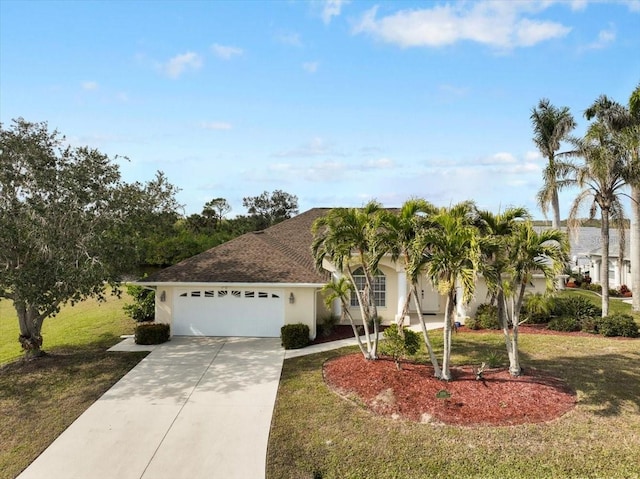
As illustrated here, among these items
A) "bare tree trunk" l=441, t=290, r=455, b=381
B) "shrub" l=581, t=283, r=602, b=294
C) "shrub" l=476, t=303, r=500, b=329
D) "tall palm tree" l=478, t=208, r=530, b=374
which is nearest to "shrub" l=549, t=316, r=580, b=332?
"shrub" l=476, t=303, r=500, b=329

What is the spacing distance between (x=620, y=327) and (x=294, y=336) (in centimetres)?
1264

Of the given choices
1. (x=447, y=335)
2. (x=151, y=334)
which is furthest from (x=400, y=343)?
(x=151, y=334)

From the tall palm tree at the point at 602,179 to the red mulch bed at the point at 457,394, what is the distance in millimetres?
9617

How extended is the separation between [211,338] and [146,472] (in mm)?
9094

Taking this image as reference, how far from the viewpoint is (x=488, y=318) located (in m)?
17.3

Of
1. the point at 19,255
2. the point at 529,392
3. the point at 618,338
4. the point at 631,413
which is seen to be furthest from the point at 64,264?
the point at 618,338

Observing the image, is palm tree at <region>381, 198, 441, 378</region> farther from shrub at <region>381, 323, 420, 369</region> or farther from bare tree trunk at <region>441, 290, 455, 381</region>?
shrub at <region>381, 323, 420, 369</region>

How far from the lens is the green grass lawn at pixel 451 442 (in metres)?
6.99

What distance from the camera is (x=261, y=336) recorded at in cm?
1625

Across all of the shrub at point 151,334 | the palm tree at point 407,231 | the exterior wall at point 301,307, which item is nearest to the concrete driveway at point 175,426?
the shrub at point 151,334

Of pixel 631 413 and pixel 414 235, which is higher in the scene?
pixel 414 235

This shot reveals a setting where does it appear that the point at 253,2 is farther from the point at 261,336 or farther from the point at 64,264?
the point at 261,336

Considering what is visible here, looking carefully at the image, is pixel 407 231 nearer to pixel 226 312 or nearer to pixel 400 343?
pixel 400 343

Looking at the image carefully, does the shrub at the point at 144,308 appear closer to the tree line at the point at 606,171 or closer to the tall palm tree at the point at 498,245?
the tall palm tree at the point at 498,245
